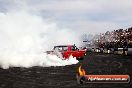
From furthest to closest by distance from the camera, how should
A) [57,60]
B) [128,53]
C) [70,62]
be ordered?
[128,53], [70,62], [57,60]

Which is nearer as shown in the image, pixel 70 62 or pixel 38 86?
pixel 38 86

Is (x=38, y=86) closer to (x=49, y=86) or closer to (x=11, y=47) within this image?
(x=49, y=86)

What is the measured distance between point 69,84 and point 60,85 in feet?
2.03

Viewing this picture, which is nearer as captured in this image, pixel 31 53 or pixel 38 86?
pixel 38 86

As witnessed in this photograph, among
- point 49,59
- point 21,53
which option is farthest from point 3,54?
point 49,59

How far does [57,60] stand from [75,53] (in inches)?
333

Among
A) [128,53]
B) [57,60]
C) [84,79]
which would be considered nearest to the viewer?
[84,79]

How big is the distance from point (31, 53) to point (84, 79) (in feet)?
51.7

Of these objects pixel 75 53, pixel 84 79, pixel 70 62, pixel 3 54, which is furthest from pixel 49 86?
pixel 75 53

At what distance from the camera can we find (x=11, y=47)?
31.5 metres

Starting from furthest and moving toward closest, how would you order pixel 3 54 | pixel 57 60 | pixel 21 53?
pixel 57 60, pixel 21 53, pixel 3 54

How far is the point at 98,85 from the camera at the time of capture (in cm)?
1719


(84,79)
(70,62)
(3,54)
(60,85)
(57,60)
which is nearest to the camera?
(84,79)

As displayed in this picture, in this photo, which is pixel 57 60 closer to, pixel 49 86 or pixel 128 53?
pixel 49 86
